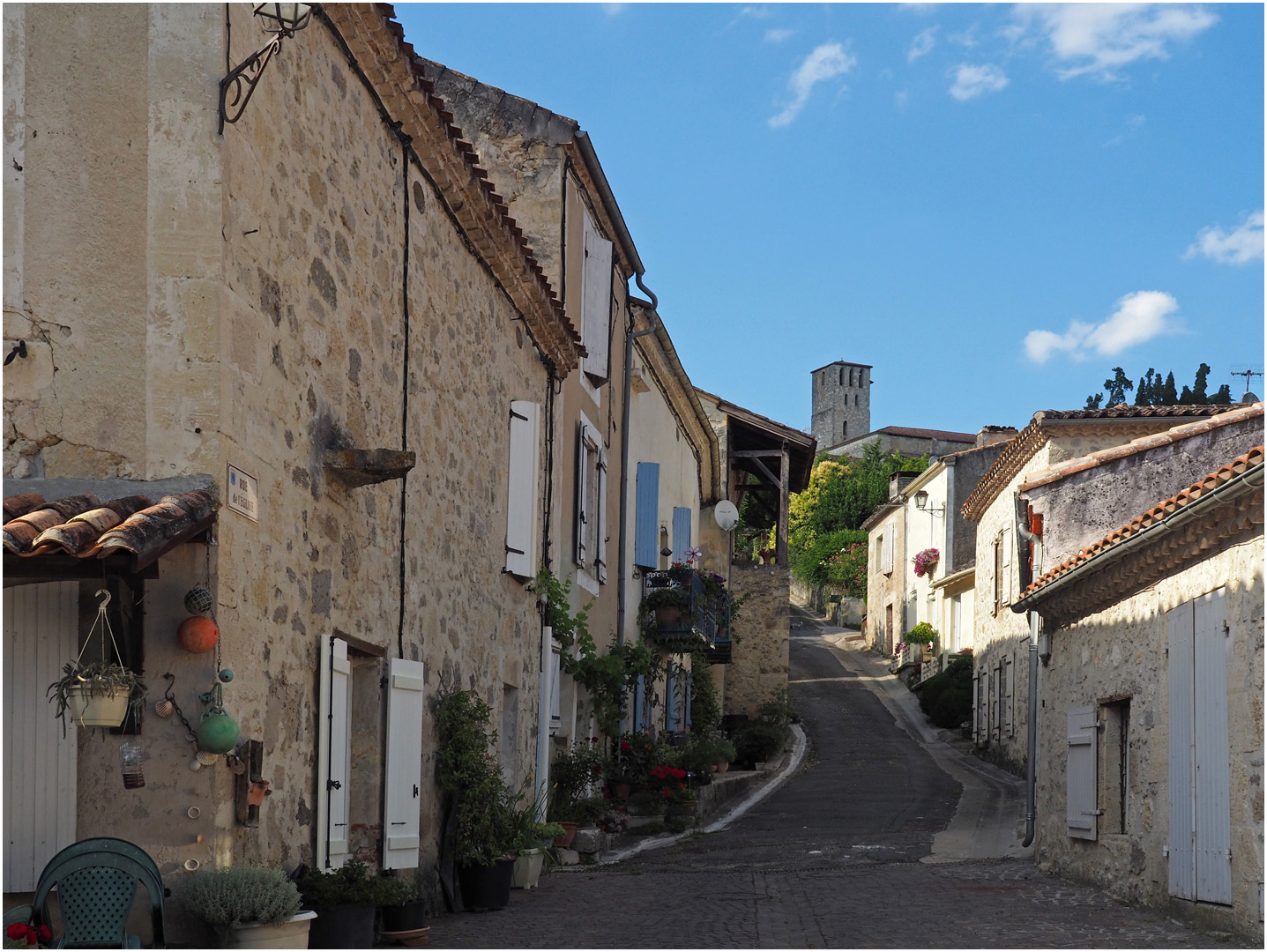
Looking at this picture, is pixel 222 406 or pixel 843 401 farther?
pixel 843 401

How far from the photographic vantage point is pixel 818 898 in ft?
34.5

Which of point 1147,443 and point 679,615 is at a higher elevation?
point 1147,443

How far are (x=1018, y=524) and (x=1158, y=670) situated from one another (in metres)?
4.51

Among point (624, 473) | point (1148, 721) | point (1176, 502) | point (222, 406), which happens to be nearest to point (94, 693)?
point (222, 406)

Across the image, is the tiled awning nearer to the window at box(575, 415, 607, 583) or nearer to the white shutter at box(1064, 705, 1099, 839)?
the white shutter at box(1064, 705, 1099, 839)

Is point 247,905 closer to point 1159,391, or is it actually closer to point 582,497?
point 582,497

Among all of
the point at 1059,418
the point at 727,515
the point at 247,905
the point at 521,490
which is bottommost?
the point at 247,905

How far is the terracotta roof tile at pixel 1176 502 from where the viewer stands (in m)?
8.34

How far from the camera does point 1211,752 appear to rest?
8938mm

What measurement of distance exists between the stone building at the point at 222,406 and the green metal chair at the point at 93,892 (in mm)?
161

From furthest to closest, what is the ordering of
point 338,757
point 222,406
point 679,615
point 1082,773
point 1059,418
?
point 1059,418 → point 679,615 → point 1082,773 → point 338,757 → point 222,406

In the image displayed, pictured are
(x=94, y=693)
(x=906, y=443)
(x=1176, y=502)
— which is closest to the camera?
(x=94, y=693)

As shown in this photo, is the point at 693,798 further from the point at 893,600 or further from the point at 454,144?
the point at 893,600

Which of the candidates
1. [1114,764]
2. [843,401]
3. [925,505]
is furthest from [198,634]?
[843,401]
